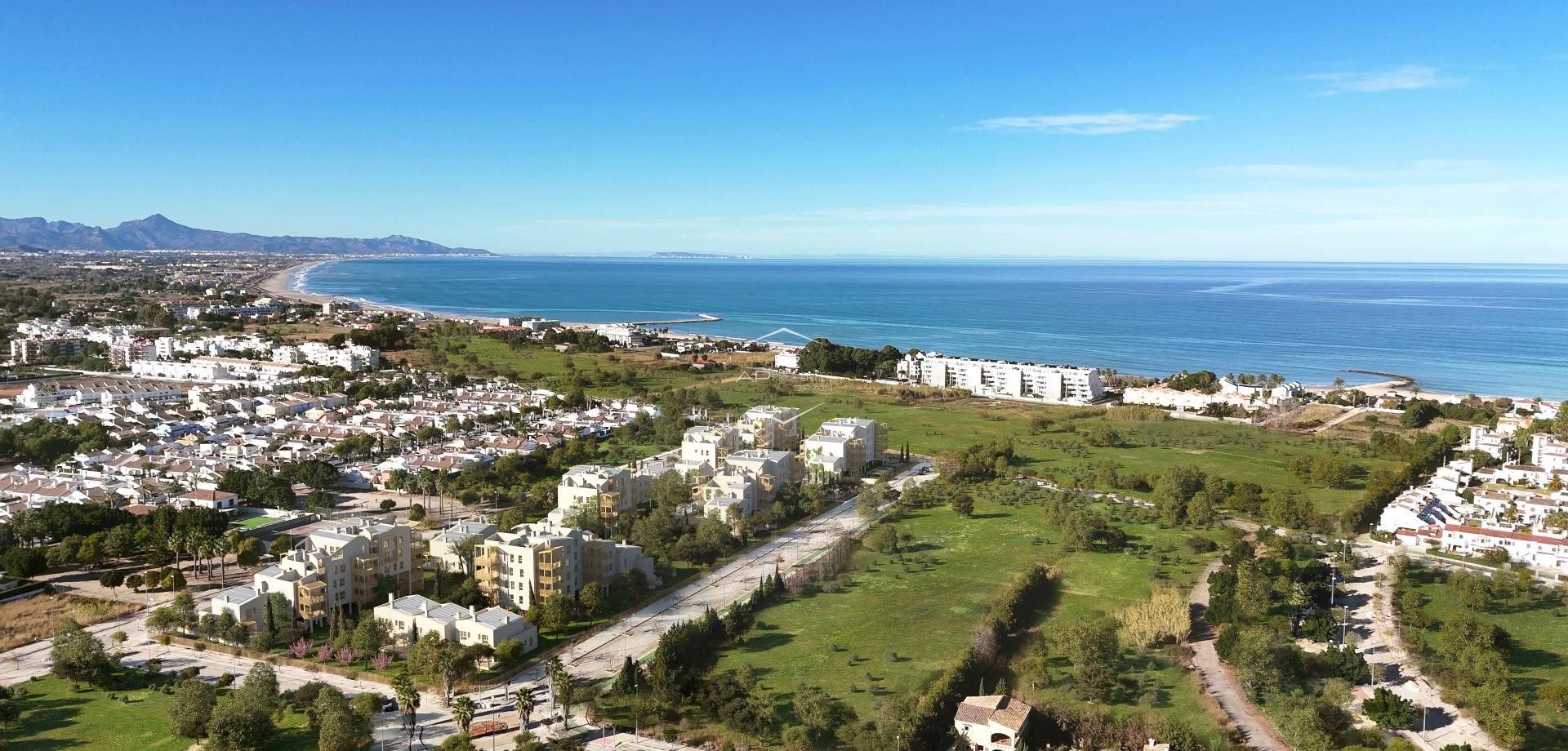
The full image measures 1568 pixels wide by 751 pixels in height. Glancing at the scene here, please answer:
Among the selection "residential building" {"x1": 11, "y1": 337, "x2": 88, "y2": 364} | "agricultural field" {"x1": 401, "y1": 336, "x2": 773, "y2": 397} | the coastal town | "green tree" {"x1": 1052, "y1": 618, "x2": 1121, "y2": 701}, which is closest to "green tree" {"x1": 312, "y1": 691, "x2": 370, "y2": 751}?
the coastal town

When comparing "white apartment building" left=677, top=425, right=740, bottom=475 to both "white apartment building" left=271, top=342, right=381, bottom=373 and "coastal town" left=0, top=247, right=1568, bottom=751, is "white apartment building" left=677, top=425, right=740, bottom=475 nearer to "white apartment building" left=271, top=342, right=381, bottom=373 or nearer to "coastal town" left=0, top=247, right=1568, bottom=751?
"coastal town" left=0, top=247, right=1568, bottom=751

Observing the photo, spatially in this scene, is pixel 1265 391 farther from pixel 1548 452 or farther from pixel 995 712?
pixel 995 712

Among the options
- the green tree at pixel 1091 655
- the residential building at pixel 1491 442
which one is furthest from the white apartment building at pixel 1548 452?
the green tree at pixel 1091 655

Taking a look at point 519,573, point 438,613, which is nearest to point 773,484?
point 519,573

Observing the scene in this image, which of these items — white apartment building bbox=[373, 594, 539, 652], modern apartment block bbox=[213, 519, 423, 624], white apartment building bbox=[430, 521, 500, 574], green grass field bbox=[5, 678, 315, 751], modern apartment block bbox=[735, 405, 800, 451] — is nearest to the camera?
green grass field bbox=[5, 678, 315, 751]

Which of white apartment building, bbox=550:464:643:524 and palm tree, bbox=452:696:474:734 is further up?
white apartment building, bbox=550:464:643:524

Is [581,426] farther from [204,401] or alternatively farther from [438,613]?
[438,613]
